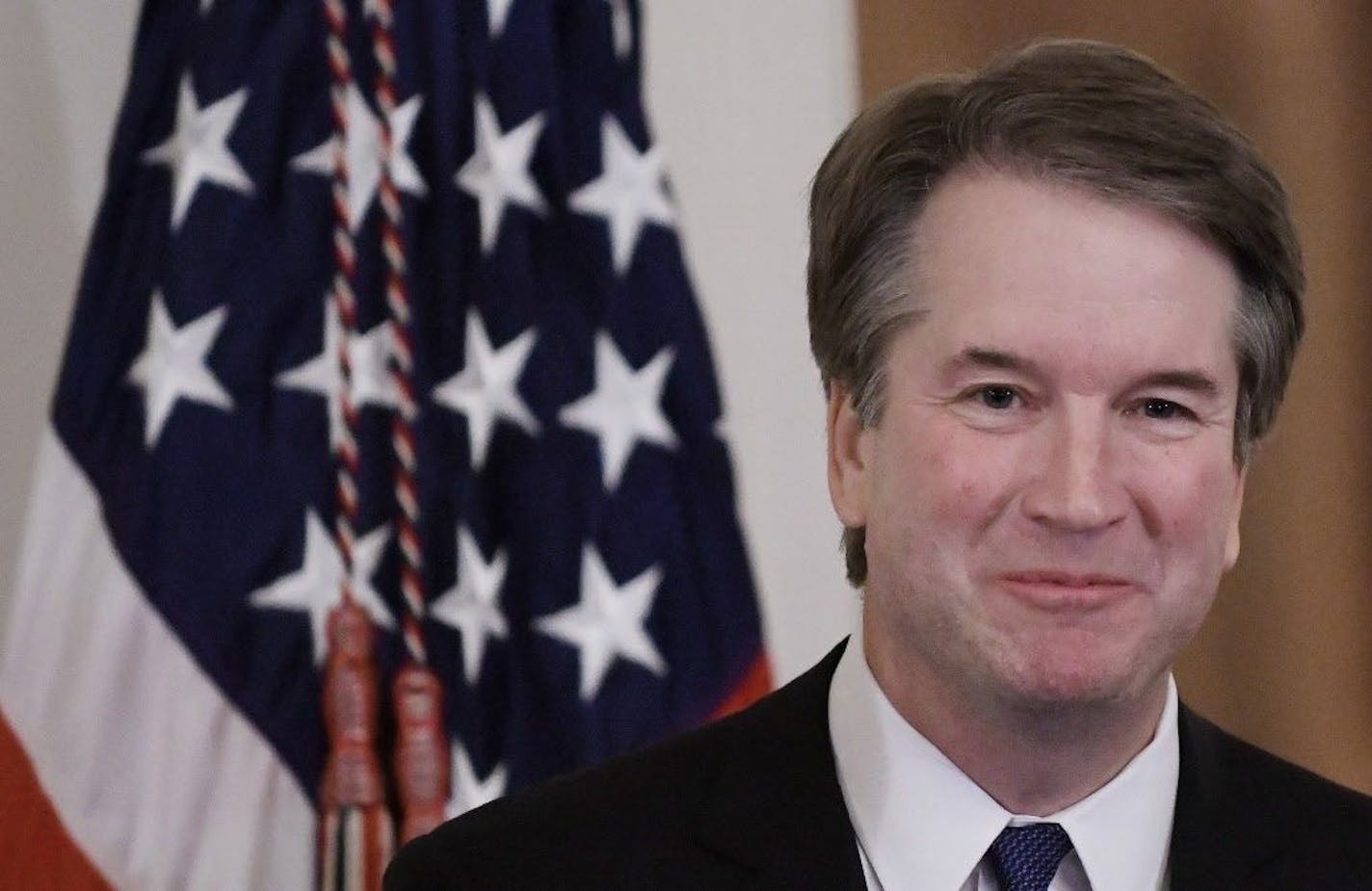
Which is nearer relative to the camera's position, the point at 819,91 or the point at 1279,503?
the point at 819,91

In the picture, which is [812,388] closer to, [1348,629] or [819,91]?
[819,91]

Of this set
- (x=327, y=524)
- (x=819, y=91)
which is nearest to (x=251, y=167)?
(x=327, y=524)

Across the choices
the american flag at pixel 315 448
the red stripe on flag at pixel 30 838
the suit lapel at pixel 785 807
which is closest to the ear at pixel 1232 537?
the suit lapel at pixel 785 807

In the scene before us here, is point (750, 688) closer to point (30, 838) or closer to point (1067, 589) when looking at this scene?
point (30, 838)

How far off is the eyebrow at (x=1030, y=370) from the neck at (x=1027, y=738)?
0.24m

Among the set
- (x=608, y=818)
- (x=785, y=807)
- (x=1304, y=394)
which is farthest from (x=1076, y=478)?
(x=1304, y=394)

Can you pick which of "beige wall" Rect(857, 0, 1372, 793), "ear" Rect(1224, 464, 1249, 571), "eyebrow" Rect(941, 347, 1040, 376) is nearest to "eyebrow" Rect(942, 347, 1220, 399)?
"eyebrow" Rect(941, 347, 1040, 376)

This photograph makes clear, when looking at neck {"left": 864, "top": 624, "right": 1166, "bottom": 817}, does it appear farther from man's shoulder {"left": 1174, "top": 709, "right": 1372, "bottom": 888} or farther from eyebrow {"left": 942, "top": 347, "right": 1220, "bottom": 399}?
eyebrow {"left": 942, "top": 347, "right": 1220, "bottom": 399}

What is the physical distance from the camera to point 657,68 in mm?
2842

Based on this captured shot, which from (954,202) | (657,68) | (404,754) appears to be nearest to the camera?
(954,202)

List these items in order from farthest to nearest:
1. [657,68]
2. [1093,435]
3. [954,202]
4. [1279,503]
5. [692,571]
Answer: [1279,503] → [657,68] → [692,571] → [954,202] → [1093,435]

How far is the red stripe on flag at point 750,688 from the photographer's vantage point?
254cm

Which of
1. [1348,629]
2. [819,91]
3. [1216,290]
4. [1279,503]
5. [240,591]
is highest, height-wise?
[1216,290]

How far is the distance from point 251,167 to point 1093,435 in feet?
4.14
